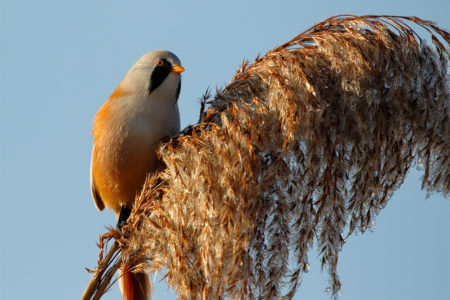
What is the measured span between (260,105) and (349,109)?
1.09ft

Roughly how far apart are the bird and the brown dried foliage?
642 mm

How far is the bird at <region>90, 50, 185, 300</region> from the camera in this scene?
2.96 metres

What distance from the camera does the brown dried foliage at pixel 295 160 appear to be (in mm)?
1990

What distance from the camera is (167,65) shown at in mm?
3289

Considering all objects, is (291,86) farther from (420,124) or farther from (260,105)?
(420,124)

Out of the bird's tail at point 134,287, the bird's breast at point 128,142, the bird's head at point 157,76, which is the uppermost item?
the bird's head at point 157,76

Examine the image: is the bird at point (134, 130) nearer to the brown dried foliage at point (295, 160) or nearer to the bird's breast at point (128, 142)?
the bird's breast at point (128, 142)

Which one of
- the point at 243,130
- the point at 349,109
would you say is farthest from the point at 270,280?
the point at 349,109

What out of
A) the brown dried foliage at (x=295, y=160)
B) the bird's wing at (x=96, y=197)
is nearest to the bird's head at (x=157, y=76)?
the bird's wing at (x=96, y=197)

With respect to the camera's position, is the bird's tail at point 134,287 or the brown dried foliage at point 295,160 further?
the bird's tail at point 134,287

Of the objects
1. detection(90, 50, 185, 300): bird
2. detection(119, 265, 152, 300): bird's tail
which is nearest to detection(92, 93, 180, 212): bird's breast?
detection(90, 50, 185, 300): bird

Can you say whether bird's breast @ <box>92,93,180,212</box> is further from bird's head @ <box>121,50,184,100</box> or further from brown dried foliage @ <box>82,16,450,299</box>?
brown dried foliage @ <box>82,16,450,299</box>

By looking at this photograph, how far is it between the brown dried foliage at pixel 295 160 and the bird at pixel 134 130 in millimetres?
642

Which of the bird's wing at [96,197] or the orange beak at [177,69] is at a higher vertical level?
the orange beak at [177,69]
